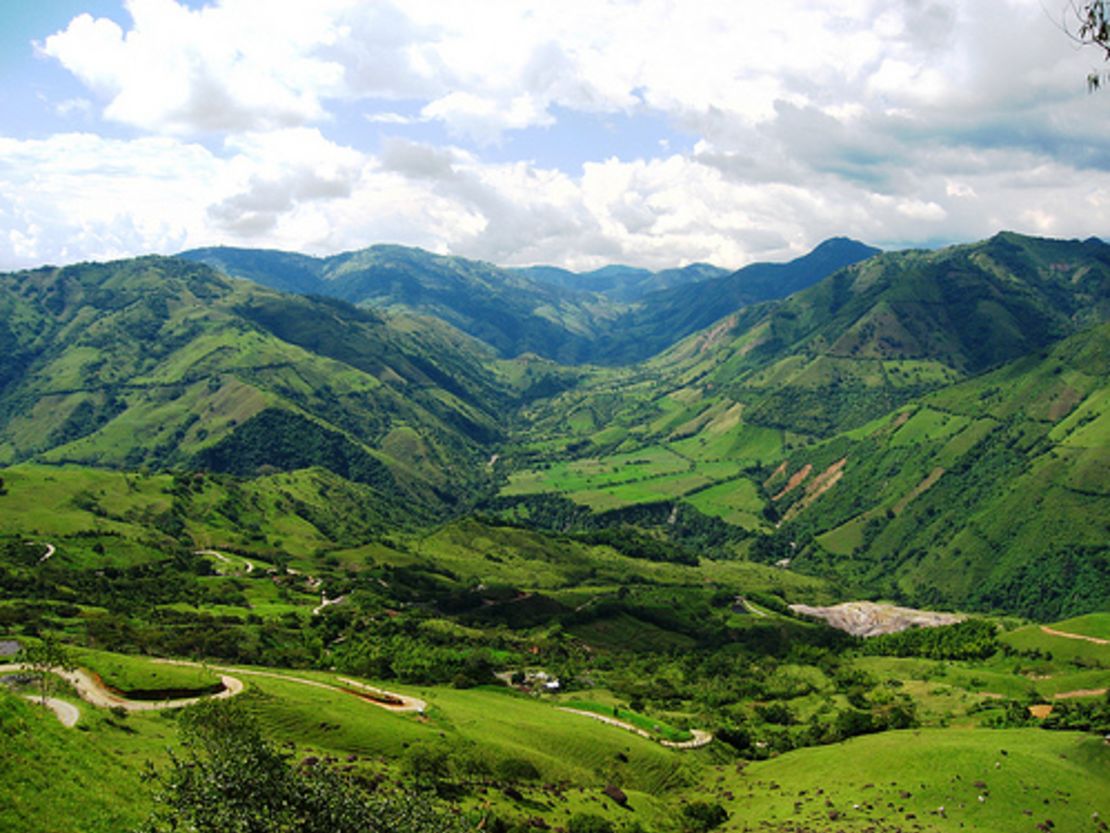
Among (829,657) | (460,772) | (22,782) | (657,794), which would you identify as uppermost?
(22,782)

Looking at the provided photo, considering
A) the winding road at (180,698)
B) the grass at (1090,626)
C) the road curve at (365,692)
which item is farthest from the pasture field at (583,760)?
the grass at (1090,626)

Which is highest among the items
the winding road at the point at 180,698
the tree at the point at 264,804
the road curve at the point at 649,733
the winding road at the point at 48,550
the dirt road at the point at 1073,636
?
the tree at the point at 264,804

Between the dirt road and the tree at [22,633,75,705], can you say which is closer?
the tree at [22,633,75,705]

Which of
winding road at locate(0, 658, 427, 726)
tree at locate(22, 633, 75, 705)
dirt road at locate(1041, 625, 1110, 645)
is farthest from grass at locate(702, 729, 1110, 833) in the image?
dirt road at locate(1041, 625, 1110, 645)

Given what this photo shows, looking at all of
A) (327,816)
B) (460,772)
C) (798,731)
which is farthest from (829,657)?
(327,816)

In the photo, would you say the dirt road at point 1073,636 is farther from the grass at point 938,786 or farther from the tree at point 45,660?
the tree at point 45,660

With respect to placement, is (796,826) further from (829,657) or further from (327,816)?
(829,657)

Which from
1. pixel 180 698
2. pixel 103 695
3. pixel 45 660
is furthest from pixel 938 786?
pixel 45 660

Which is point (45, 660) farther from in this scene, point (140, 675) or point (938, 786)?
point (938, 786)

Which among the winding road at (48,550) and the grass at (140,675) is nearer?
the grass at (140,675)

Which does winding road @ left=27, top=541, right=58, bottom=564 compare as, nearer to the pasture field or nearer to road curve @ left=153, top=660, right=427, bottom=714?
road curve @ left=153, top=660, right=427, bottom=714

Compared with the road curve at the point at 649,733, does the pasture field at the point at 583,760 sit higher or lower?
higher
